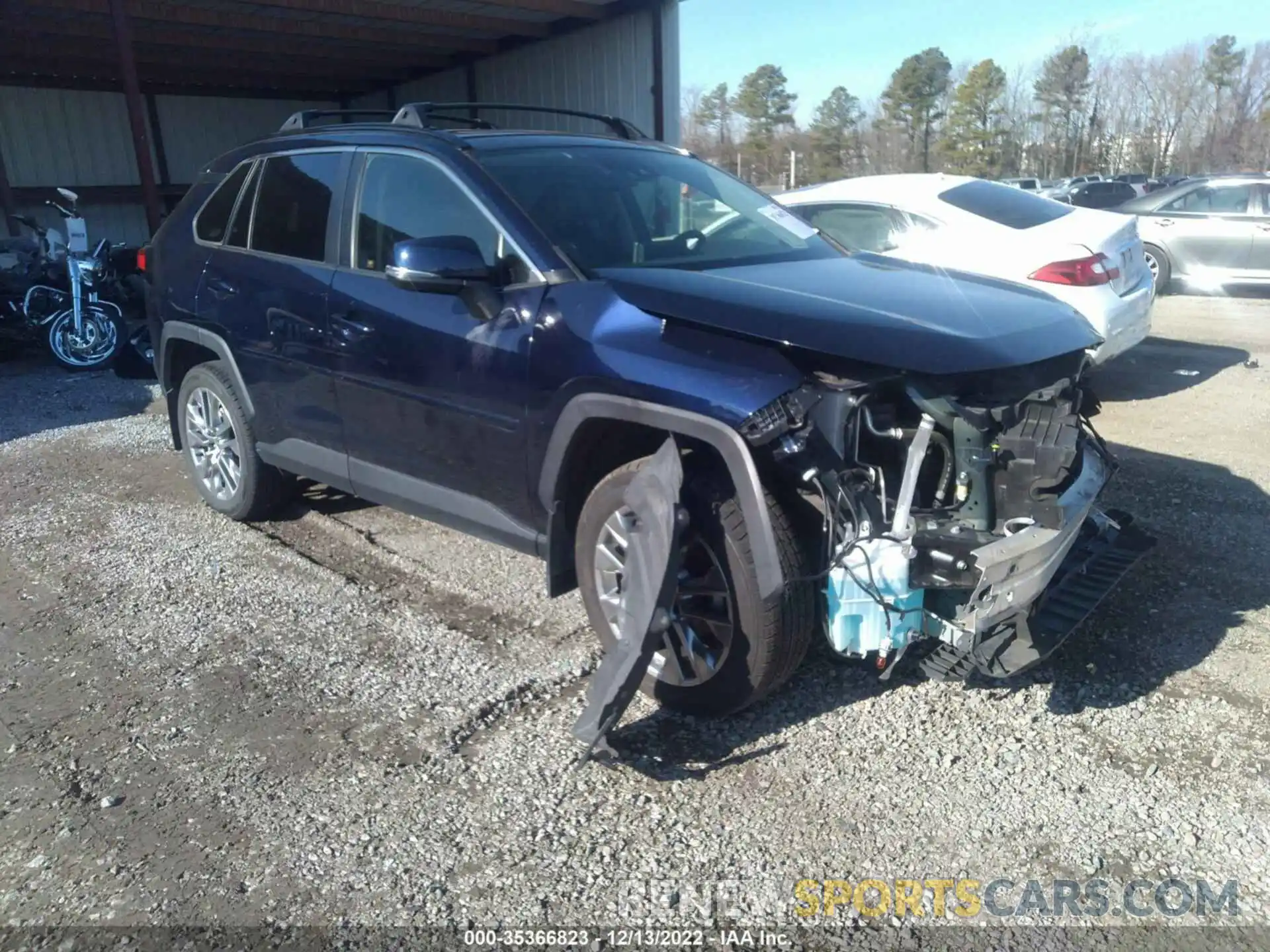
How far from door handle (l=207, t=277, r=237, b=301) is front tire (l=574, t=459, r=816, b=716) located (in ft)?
7.78

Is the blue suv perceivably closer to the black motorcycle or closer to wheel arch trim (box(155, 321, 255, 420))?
wheel arch trim (box(155, 321, 255, 420))

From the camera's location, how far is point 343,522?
5.11 meters

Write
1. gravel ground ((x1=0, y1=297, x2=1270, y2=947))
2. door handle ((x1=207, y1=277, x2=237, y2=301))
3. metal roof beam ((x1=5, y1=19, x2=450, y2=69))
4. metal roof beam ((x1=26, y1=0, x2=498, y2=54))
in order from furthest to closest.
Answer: metal roof beam ((x1=5, y1=19, x2=450, y2=69)) < metal roof beam ((x1=26, y1=0, x2=498, y2=54)) < door handle ((x1=207, y1=277, x2=237, y2=301)) < gravel ground ((x1=0, y1=297, x2=1270, y2=947))

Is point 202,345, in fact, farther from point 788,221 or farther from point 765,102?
point 765,102

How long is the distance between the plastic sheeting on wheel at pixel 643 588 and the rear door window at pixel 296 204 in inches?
81.0

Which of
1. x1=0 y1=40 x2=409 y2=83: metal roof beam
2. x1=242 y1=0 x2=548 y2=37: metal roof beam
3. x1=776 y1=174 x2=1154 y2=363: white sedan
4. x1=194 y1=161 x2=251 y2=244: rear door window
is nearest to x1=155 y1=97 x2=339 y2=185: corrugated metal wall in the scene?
x1=0 y1=40 x2=409 y2=83: metal roof beam

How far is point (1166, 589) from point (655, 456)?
2513mm

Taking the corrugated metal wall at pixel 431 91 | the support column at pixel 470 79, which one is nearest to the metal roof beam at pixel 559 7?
the support column at pixel 470 79

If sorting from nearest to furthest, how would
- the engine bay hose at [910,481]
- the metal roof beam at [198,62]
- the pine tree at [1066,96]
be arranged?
the engine bay hose at [910,481] → the metal roof beam at [198,62] → the pine tree at [1066,96]

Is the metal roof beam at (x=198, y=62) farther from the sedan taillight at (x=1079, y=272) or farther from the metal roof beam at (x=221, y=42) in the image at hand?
the sedan taillight at (x=1079, y=272)

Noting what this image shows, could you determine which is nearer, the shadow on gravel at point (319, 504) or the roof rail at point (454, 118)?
the roof rail at point (454, 118)

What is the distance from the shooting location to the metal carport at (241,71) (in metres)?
12.4

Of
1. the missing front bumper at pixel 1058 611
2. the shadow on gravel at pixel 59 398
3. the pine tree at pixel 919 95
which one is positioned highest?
the pine tree at pixel 919 95

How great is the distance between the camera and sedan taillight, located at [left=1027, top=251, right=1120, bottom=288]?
258 inches
